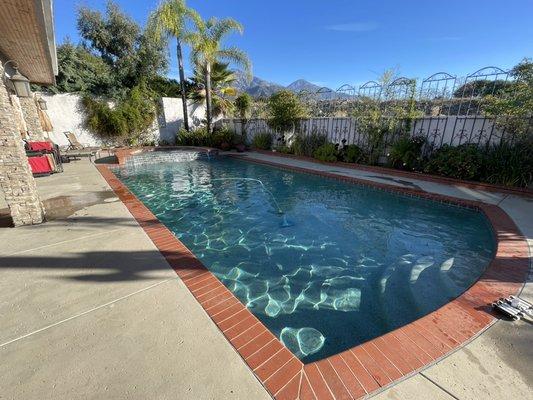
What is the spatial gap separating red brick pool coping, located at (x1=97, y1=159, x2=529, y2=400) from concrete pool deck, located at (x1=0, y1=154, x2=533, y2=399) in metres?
0.08

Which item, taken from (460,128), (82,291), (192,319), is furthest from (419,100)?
(82,291)

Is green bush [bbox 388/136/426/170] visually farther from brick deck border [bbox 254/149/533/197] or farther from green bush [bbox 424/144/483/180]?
green bush [bbox 424/144/483/180]

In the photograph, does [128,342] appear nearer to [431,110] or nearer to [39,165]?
[39,165]

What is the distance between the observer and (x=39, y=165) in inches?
309

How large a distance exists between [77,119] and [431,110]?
702 inches

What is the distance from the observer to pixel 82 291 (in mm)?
2594

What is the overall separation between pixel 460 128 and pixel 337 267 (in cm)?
687

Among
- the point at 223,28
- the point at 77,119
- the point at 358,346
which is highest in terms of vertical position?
the point at 223,28

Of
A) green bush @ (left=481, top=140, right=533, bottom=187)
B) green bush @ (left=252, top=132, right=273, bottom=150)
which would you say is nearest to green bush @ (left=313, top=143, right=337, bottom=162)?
green bush @ (left=252, top=132, right=273, bottom=150)

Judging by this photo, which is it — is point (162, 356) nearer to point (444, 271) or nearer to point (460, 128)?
point (444, 271)

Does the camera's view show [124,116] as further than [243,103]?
No

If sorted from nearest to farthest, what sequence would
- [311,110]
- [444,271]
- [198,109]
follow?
[444,271] → [311,110] → [198,109]

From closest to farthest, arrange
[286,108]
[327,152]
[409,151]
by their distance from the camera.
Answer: [409,151] → [327,152] → [286,108]

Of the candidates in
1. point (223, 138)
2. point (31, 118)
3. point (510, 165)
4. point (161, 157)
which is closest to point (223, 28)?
point (223, 138)
